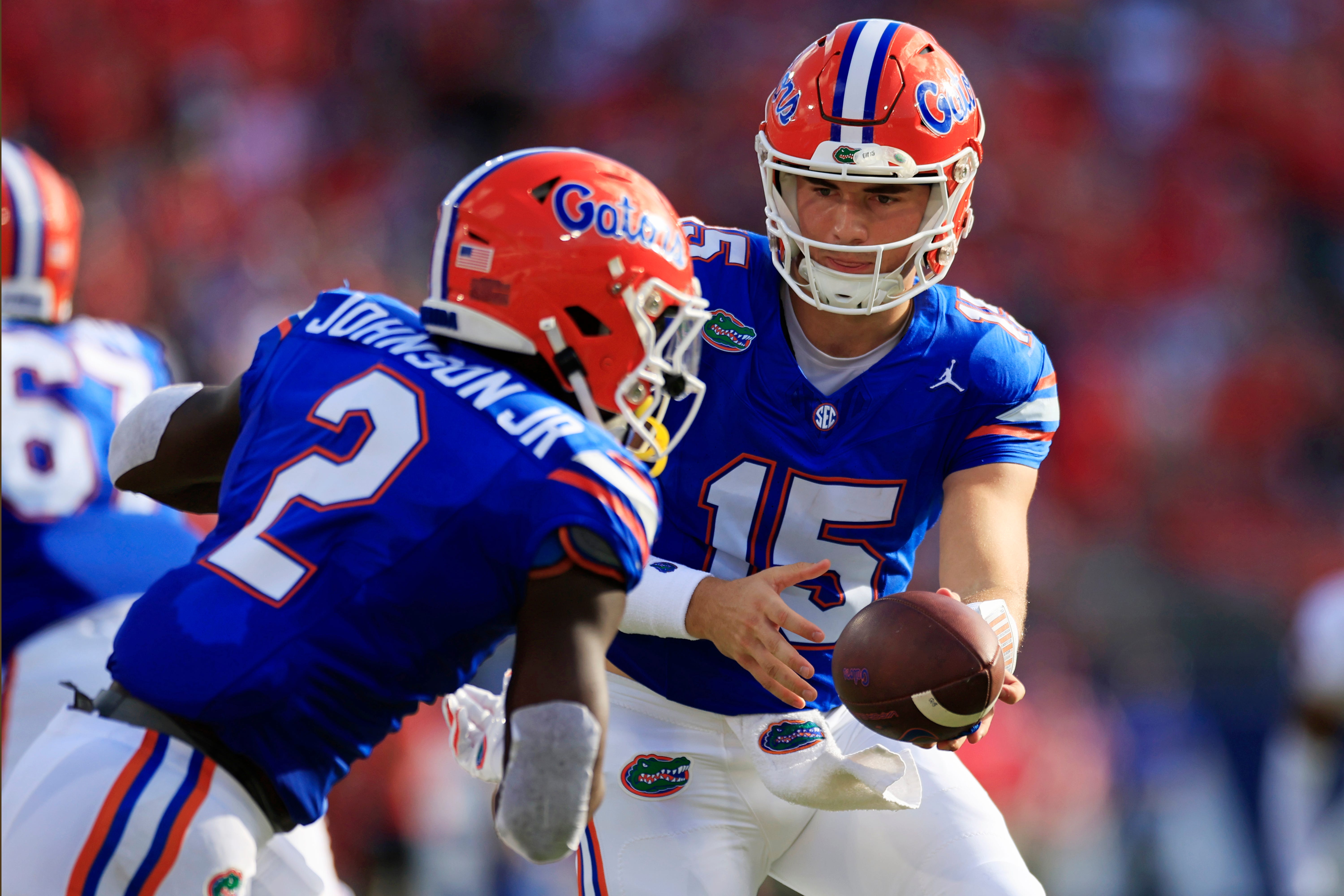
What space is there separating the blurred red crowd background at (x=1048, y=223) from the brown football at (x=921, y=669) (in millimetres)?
3949

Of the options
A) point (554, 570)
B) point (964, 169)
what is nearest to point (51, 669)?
point (554, 570)

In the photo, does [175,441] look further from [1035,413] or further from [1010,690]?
[1035,413]

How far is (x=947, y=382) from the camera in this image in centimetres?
274

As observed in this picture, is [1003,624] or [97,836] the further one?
[1003,624]

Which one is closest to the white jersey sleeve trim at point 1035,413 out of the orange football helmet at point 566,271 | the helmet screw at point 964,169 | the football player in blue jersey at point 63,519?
the helmet screw at point 964,169

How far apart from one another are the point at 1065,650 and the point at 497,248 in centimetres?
570

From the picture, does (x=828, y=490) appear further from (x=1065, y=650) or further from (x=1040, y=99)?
(x=1040, y=99)

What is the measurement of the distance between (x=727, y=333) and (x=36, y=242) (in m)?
1.86

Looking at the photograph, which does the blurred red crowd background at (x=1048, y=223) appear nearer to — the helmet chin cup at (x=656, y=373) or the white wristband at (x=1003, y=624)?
the white wristband at (x=1003, y=624)

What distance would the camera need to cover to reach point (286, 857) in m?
2.35

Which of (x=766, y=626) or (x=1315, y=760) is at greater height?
(x=766, y=626)

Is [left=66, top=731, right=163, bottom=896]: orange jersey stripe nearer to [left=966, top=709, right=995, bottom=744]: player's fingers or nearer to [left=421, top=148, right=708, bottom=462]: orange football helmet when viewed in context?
[left=421, top=148, right=708, bottom=462]: orange football helmet

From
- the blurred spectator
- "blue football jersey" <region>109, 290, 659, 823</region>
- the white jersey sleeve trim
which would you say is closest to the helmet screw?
the white jersey sleeve trim

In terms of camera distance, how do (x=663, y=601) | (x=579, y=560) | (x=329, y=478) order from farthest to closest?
(x=663, y=601), (x=329, y=478), (x=579, y=560)
